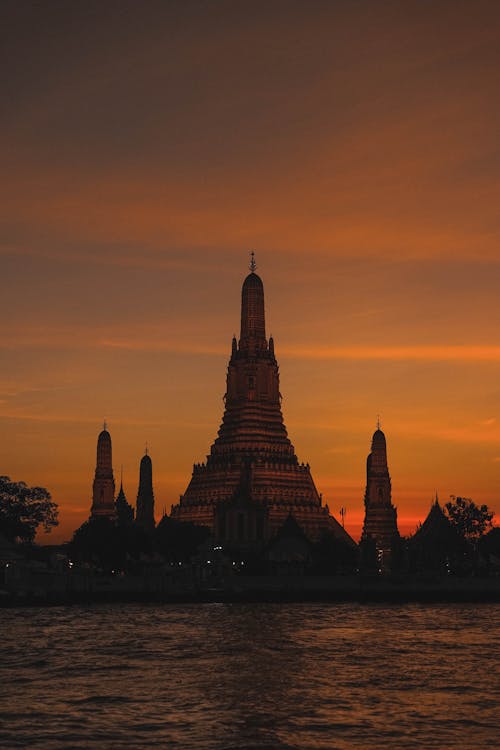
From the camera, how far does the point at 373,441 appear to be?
647 feet

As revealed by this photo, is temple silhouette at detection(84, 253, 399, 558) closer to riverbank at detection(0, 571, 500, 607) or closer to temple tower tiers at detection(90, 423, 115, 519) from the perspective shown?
temple tower tiers at detection(90, 423, 115, 519)

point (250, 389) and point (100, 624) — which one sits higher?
point (250, 389)

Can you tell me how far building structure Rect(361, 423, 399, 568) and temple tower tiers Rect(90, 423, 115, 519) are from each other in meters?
37.7

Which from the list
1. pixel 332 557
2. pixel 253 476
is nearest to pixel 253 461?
pixel 253 476

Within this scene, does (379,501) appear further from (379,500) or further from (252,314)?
(252,314)

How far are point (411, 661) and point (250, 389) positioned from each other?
390 ft

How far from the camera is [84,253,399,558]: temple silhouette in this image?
6791 inches

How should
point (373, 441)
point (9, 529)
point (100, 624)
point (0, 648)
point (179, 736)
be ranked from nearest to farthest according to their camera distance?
point (179, 736)
point (0, 648)
point (100, 624)
point (9, 529)
point (373, 441)

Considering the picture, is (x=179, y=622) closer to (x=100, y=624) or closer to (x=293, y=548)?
(x=100, y=624)

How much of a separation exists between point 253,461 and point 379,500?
84.2 ft

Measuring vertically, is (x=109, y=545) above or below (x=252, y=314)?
below

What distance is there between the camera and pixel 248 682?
57250mm

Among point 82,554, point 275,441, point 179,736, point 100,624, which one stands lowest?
point 179,736

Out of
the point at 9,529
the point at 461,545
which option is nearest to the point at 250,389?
the point at 461,545
